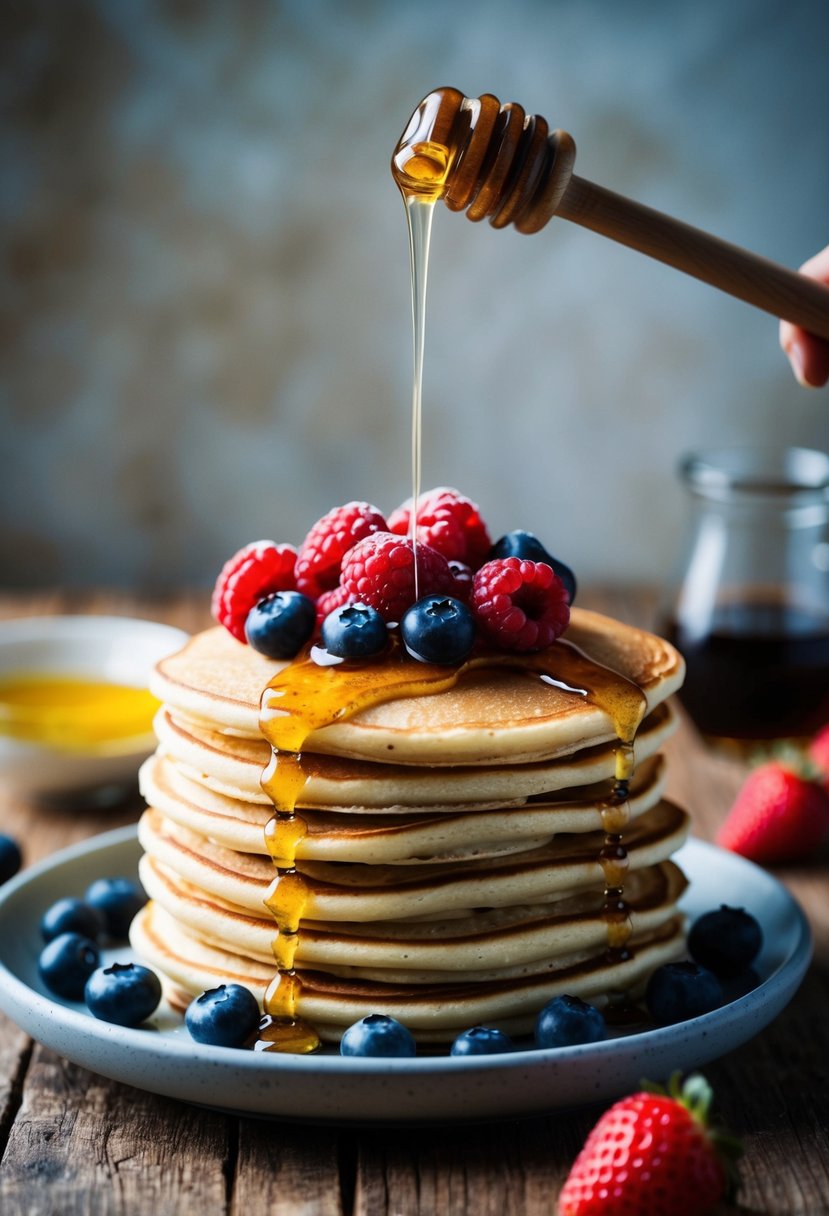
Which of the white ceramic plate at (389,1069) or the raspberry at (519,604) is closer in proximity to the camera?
the white ceramic plate at (389,1069)

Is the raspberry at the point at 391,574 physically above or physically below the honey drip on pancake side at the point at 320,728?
above

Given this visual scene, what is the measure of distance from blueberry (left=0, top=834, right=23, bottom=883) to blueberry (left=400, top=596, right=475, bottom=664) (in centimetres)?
91

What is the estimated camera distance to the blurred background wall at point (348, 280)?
393cm

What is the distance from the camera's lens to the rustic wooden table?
1.25m

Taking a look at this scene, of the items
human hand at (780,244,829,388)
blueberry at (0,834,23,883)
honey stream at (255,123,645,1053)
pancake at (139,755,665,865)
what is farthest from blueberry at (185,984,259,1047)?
human hand at (780,244,829,388)

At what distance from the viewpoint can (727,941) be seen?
1.61 metres

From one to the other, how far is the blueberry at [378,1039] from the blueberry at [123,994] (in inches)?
10.1

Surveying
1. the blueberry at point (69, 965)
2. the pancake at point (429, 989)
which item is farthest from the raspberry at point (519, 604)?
the blueberry at point (69, 965)

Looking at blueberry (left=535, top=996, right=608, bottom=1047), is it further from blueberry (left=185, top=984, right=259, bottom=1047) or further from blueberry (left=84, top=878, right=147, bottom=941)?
blueberry (left=84, top=878, right=147, bottom=941)

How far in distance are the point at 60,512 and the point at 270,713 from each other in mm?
3061

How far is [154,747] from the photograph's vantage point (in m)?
2.32

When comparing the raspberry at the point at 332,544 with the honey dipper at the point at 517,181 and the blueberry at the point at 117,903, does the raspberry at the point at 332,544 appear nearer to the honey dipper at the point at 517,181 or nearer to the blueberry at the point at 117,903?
the honey dipper at the point at 517,181

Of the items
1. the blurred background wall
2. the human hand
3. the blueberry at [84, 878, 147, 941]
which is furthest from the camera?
the blurred background wall

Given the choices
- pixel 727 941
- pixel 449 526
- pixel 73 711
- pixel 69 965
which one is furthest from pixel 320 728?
pixel 73 711
